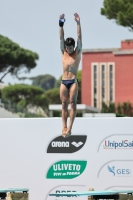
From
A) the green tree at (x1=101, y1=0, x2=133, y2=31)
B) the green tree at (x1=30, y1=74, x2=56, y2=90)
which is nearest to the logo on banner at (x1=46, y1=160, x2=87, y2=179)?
the green tree at (x1=101, y1=0, x2=133, y2=31)

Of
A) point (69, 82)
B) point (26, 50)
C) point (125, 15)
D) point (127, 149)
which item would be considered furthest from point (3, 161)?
point (26, 50)

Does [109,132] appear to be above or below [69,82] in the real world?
below

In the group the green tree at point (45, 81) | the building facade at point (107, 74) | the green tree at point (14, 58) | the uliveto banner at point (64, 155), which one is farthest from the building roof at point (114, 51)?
the green tree at point (45, 81)

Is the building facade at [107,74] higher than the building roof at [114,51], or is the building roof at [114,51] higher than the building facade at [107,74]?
the building roof at [114,51]

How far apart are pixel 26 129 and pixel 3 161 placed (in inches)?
34.8

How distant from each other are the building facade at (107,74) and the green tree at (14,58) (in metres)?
8.17

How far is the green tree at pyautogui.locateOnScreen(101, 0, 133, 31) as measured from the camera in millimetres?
45625

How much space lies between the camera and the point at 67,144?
15.1 meters

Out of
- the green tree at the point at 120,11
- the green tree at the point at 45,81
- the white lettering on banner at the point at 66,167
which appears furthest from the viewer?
the green tree at the point at 45,81

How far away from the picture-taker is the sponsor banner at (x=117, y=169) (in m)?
14.8

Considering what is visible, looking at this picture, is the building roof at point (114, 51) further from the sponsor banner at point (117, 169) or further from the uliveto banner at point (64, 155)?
the sponsor banner at point (117, 169)

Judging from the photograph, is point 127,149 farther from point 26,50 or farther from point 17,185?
point 26,50

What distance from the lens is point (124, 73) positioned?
223 ft

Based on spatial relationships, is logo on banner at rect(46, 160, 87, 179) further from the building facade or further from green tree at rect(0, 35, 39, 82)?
green tree at rect(0, 35, 39, 82)
